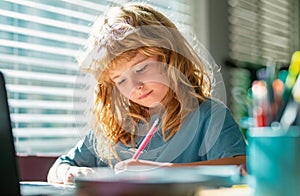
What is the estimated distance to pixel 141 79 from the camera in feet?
3.51

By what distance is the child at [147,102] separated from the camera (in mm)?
1061

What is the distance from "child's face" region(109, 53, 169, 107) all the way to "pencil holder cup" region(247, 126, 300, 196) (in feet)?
1.62

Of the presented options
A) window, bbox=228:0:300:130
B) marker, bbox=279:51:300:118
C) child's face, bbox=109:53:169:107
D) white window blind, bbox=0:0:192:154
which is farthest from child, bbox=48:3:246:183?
window, bbox=228:0:300:130

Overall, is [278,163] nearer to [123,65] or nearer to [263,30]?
[123,65]

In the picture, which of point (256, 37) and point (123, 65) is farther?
point (256, 37)

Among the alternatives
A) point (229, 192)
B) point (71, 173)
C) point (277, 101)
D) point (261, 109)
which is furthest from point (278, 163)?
point (71, 173)

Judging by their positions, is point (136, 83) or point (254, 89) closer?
point (254, 89)

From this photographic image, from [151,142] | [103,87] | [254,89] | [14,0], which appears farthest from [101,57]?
[14,0]

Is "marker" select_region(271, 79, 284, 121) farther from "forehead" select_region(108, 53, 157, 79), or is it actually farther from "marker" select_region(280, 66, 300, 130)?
"forehead" select_region(108, 53, 157, 79)

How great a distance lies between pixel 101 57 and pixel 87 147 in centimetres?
20

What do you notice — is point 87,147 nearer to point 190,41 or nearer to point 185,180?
point 190,41

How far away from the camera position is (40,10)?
155 cm

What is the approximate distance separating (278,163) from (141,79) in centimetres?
52

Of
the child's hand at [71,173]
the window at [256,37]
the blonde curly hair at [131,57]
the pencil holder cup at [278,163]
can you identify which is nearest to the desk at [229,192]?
the pencil holder cup at [278,163]
